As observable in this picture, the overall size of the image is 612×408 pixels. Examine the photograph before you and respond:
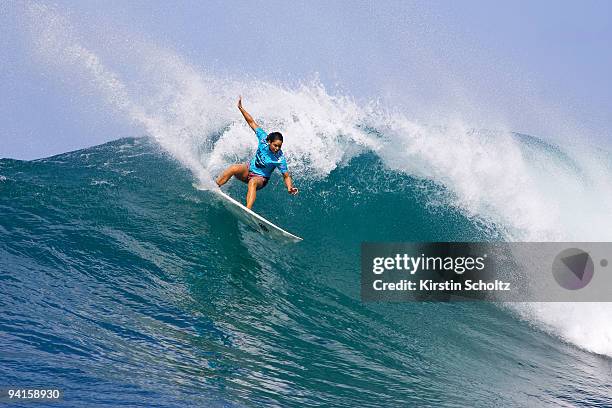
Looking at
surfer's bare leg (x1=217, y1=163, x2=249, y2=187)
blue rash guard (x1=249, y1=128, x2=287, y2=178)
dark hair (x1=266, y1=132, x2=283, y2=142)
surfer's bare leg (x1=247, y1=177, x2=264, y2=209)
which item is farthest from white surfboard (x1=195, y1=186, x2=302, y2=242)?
dark hair (x1=266, y1=132, x2=283, y2=142)

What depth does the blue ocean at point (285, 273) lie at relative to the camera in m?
5.01

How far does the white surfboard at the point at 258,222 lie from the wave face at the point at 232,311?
0.16 meters

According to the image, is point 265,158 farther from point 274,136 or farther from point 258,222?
point 258,222

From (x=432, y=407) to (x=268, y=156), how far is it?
458cm

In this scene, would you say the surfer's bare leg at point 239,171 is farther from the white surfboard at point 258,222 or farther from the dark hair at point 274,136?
the dark hair at point 274,136

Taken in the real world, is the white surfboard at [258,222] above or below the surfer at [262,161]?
below

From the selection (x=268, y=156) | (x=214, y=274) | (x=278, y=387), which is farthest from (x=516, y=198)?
(x=278, y=387)

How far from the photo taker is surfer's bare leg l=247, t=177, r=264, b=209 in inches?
336

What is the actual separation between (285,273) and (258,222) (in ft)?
3.16

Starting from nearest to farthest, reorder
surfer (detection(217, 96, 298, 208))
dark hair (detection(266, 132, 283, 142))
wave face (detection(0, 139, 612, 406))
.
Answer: wave face (detection(0, 139, 612, 406)) < dark hair (detection(266, 132, 283, 142)) < surfer (detection(217, 96, 298, 208))

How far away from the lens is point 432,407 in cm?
509

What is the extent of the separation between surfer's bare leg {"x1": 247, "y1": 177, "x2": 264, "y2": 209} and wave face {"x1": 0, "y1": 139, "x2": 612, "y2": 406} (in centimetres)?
55

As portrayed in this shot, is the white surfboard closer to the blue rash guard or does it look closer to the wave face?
the wave face

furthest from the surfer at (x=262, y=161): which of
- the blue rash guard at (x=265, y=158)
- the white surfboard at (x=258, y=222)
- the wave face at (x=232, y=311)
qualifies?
the wave face at (x=232, y=311)
